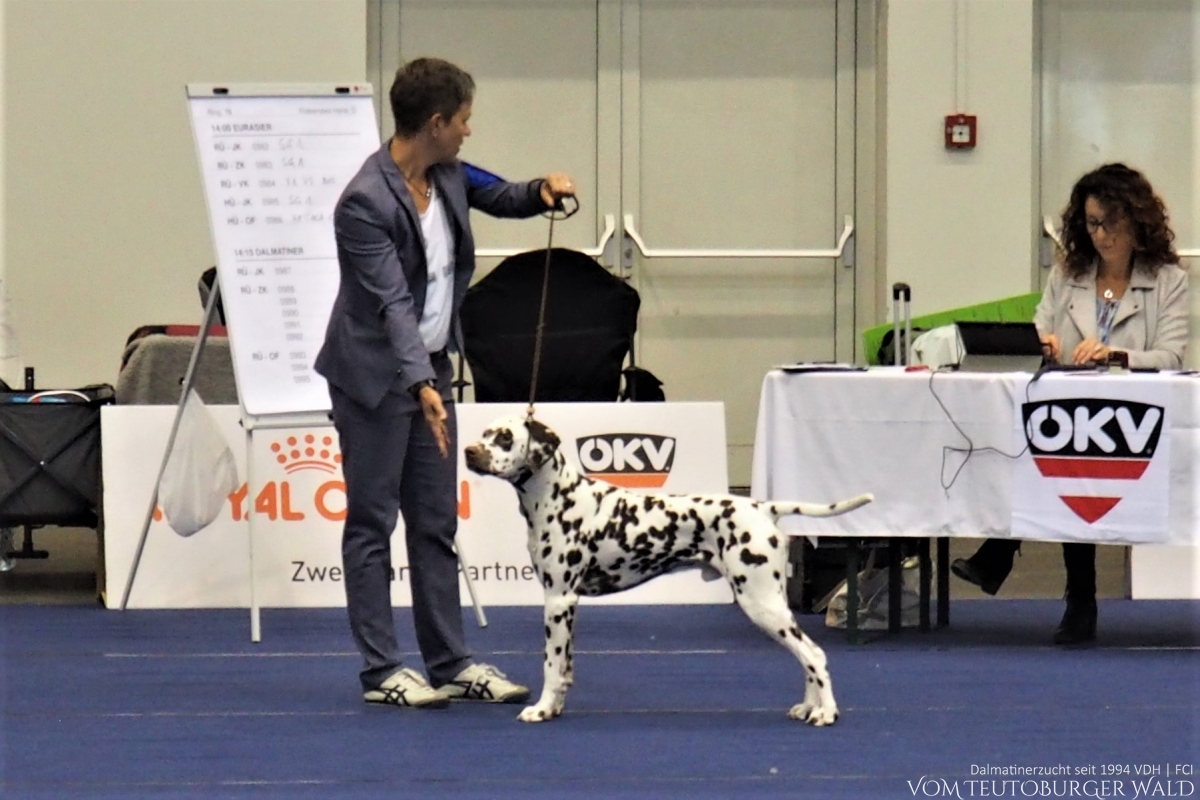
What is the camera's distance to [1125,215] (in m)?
5.50

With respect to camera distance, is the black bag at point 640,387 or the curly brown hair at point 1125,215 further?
the black bag at point 640,387

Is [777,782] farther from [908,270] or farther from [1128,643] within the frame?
[908,270]

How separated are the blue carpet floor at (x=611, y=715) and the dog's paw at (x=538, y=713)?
0.04 metres

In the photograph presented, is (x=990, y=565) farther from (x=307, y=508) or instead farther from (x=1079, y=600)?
(x=307, y=508)

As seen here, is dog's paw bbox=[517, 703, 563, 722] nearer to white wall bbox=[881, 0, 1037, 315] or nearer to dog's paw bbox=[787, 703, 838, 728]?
dog's paw bbox=[787, 703, 838, 728]

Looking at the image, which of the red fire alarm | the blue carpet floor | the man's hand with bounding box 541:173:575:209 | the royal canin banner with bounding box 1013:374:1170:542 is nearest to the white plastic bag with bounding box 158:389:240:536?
the blue carpet floor

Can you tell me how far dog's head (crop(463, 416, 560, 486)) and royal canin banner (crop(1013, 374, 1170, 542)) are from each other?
172 centimetres

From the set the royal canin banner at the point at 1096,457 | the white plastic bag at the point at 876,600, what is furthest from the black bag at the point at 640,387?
the royal canin banner at the point at 1096,457

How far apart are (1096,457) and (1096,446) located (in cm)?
3

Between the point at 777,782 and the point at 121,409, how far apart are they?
11.8ft

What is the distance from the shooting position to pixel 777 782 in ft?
11.7

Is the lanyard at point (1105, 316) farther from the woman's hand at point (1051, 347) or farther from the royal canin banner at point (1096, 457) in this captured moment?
the royal canin banner at point (1096, 457)

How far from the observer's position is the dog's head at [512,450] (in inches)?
160

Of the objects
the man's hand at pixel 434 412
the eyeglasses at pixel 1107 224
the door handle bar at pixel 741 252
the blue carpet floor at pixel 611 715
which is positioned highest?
the door handle bar at pixel 741 252
